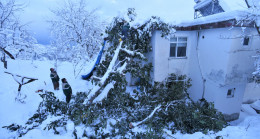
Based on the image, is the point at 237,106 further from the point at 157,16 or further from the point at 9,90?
the point at 9,90

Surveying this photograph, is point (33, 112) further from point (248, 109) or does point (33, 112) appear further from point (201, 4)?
point (201, 4)

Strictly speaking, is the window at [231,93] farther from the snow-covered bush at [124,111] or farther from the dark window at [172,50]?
the dark window at [172,50]

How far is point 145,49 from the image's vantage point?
824cm

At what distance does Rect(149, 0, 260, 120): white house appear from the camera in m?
5.99

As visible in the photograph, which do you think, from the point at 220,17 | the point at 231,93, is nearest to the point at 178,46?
the point at 220,17

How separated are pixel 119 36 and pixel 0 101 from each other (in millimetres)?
6934

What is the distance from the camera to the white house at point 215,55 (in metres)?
5.99

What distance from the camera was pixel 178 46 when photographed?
27.2 ft

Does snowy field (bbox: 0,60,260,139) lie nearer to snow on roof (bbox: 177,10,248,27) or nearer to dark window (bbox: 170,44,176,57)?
snow on roof (bbox: 177,10,248,27)

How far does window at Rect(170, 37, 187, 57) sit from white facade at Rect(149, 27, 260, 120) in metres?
0.24

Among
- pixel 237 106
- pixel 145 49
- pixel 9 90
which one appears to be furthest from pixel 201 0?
pixel 9 90

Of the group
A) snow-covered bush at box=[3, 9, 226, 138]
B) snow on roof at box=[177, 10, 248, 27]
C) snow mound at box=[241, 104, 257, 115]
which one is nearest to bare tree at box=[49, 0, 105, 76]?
snow-covered bush at box=[3, 9, 226, 138]

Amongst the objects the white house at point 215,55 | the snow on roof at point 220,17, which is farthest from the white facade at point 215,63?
the snow on roof at point 220,17

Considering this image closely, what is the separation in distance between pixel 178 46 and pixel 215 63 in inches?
97.1
